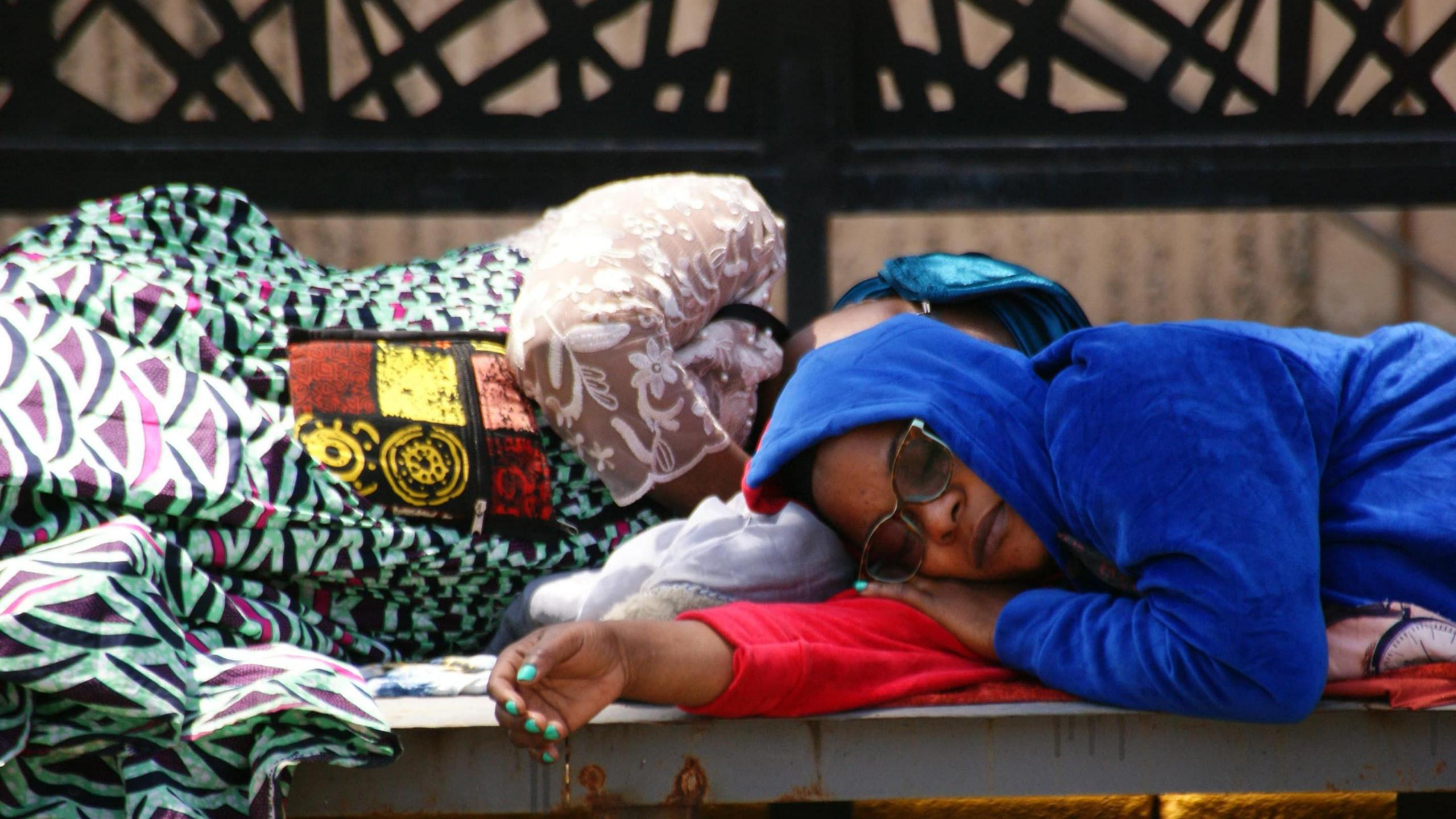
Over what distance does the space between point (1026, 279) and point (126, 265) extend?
1.25 metres

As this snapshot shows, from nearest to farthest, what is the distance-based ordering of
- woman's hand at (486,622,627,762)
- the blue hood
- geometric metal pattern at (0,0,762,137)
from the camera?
woman's hand at (486,622,627,762)
the blue hood
geometric metal pattern at (0,0,762,137)

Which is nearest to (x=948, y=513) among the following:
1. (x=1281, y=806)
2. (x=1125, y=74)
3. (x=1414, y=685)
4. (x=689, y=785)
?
(x=689, y=785)

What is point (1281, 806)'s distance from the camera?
2008 mm

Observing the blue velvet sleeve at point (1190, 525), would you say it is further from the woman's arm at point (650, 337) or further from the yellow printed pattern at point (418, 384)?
the yellow printed pattern at point (418, 384)

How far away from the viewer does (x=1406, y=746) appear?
1.53 m

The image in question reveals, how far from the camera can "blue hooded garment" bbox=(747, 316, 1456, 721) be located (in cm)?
139

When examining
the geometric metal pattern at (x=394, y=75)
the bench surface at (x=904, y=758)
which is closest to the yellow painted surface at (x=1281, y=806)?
the bench surface at (x=904, y=758)

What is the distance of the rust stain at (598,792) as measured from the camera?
1490mm

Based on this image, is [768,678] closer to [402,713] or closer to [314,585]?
[402,713]

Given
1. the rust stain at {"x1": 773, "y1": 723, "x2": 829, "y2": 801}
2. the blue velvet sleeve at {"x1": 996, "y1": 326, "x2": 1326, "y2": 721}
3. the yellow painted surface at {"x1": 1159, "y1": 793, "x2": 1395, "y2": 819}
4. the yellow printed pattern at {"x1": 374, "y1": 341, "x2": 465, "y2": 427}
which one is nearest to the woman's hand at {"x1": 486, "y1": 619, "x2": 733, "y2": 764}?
the rust stain at {"x1": 773, "y1": 723, "x2": 829, "y2": 801}

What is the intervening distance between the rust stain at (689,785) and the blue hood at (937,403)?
0.38 meters

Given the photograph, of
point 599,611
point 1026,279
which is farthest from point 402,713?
point 1026,279

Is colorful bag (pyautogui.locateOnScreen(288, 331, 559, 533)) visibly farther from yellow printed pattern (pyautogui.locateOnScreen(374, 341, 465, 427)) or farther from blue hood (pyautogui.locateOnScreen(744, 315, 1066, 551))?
blue hood (pyautogui.locateOnScreen(744, 315, 1066, 551))

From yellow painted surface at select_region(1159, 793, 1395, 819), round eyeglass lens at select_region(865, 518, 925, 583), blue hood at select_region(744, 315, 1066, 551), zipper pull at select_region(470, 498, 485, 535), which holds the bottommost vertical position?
yellow painted surface at select_region(1159, 793, 1395, 819)
